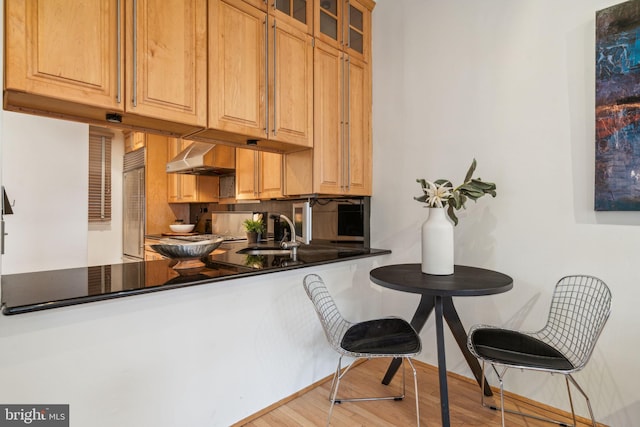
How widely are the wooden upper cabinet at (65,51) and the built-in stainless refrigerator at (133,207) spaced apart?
318cm

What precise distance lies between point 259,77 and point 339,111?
29.1 inches

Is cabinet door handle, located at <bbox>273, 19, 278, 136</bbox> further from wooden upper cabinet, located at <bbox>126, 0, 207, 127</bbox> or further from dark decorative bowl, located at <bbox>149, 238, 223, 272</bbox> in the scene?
dark decorative bowl, located at <bbox>149, 238, 223, 272</bbox>

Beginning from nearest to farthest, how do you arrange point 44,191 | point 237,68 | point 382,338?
point 382,338 → point 237,68 → point 44,191

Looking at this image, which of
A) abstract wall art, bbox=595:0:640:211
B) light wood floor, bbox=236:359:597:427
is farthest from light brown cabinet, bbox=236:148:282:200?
abstract wall art, bbox=595:0:640:211

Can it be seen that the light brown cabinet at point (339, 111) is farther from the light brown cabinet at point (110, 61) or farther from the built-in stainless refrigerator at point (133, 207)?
the built-in stainless refrigerator at point (133, 207)

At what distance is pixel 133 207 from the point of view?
4488 millimetres

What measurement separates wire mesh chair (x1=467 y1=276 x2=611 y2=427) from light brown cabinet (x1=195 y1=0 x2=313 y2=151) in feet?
5.34

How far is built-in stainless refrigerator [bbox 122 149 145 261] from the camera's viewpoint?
4.30 meters

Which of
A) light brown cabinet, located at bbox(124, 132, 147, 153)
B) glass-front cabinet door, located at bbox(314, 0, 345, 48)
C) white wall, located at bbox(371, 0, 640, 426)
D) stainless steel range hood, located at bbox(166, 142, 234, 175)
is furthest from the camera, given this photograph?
light brown cabinet, located at bbox(124, 132, 147, 153)

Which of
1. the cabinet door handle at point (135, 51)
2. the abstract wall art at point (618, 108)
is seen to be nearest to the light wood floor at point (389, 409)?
the abstract wall art at point (618, 108)

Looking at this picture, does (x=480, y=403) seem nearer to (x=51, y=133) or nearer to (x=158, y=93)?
(x=158, y=93)

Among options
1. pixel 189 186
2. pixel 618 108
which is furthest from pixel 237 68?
pixel 189 186

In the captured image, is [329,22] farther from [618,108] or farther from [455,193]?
[618,108]

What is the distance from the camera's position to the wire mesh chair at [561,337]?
4.82 feet
